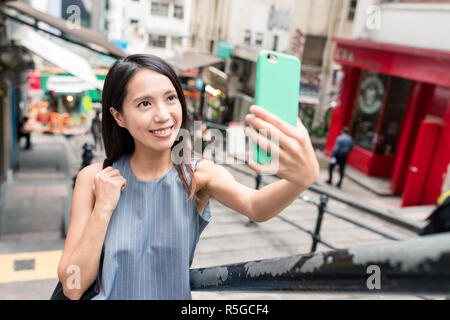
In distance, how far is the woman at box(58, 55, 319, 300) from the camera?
1.33 meters

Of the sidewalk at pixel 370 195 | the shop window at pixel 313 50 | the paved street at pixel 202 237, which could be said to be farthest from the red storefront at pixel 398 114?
the shop window at pixel 313 50

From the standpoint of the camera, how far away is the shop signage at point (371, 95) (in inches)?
472

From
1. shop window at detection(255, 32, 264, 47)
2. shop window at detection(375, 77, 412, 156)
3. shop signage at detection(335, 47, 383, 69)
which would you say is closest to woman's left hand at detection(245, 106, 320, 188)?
shop signage at detection(335, 47, 383, 69)

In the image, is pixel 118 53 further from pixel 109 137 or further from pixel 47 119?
pixel 47 119

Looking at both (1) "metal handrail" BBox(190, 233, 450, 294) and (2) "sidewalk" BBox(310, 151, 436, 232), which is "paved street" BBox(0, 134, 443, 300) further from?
(1) "metal handrail" BBox(190, 233, 450, 294)

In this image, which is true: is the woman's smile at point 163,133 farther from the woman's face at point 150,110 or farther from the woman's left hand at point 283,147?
the woman's left hand at point 283,147

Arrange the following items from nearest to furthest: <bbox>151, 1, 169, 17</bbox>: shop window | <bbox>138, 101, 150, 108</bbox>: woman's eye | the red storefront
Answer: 1. <bbox>138, 101, 150, 108</bbox>: woman's eye
2. the red storefront
3. <bbox>151, 1, 169, 17</bbox>: shop window

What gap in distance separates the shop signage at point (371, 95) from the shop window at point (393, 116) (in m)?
0.34

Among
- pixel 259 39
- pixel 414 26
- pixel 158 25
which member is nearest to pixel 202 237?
pixel 414 26

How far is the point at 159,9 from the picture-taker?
30.0 metres

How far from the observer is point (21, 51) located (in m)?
6.77

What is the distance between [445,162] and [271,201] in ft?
30.7

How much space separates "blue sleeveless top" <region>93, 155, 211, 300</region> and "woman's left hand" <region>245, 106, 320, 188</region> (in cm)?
61
